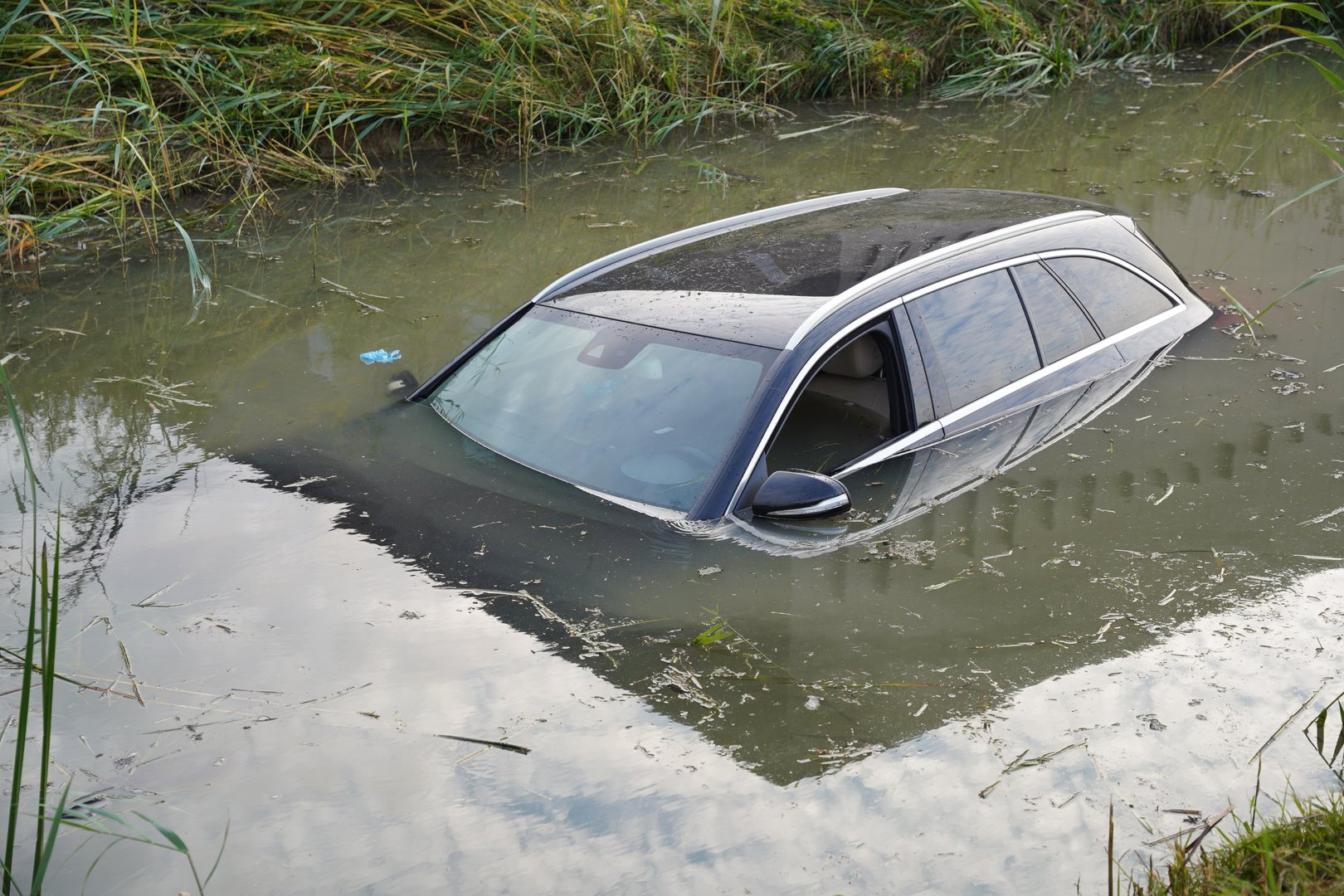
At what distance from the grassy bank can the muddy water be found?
2.93 m

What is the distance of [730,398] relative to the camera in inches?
169

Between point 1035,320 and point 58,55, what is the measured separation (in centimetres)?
806

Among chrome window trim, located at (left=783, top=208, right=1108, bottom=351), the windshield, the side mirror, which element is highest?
chrome window trim, located at (left=783, top=208, right=1108, bottom=351)

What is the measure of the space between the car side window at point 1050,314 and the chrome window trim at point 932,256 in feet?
0.60

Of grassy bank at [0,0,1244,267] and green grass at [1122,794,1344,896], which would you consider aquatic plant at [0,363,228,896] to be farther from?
grassy bank at [0,0,1244,267]

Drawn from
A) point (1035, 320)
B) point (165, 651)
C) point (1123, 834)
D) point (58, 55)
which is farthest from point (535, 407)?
point (58, 55)

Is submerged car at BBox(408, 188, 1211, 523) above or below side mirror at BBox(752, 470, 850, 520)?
above

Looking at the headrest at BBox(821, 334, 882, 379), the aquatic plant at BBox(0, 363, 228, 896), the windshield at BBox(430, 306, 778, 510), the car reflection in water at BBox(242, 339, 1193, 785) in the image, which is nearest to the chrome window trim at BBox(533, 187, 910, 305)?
the windshield at BBox(430, 306, 778, 510)

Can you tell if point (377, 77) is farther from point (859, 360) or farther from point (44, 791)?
point (44, 791)

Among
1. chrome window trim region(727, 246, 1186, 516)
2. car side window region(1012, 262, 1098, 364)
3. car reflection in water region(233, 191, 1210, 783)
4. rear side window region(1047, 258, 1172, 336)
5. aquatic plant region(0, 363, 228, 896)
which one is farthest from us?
rear side window region(1047, 258, 1172, 336)

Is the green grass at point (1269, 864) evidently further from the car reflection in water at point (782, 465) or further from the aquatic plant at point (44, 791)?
the aquatic plant at point (44, 791)

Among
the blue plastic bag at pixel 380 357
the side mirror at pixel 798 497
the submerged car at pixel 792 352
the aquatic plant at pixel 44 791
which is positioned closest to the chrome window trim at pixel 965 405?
the submerged car at pixel 792 352

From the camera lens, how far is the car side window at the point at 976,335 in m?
4.74

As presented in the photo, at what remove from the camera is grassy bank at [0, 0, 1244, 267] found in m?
8.88
